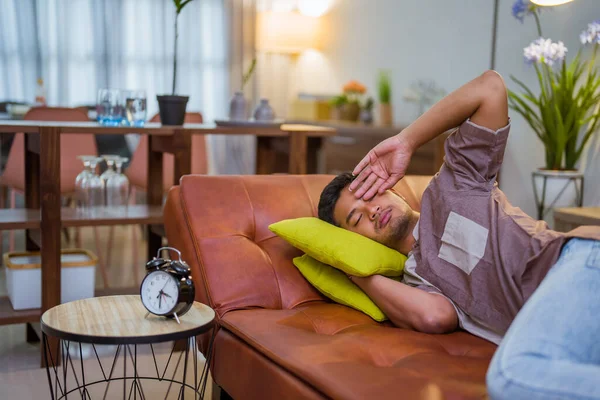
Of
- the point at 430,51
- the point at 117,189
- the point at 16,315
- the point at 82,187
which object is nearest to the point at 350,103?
the point at 430,51

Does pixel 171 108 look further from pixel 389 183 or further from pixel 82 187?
pixel 389 183

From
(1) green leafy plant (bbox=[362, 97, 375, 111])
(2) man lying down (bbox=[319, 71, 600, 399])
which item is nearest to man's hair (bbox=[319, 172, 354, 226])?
(2) man lying down (bbox=[319, 71, 600, 399])

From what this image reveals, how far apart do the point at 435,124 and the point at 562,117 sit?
5.30 ft

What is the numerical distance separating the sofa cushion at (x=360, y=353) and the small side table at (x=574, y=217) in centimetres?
128

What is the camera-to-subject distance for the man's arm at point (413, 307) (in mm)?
1794

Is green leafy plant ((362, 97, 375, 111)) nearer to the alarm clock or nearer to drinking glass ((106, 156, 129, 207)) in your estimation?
drinking glass ((106, 156, 129, 207))

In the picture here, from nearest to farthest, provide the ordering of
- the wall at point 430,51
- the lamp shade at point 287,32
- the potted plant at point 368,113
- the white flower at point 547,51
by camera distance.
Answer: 1. the white flower at point 547,51
2. the wall at point 430,51
3. the potted plant at point 368,113
4. the lamp shade at point 287,32

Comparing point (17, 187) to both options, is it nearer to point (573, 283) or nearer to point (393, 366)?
point (393, 366)

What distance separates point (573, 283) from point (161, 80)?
202 inches

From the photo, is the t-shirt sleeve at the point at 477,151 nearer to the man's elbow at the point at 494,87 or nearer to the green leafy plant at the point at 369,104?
the man's elbow at the point at 494,87

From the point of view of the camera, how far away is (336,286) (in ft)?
6.72

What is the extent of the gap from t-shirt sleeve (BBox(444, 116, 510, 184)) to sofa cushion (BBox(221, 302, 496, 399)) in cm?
42

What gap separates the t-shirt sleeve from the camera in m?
1.87

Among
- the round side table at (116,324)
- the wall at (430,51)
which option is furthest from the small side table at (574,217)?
the round side table at (116,324)
